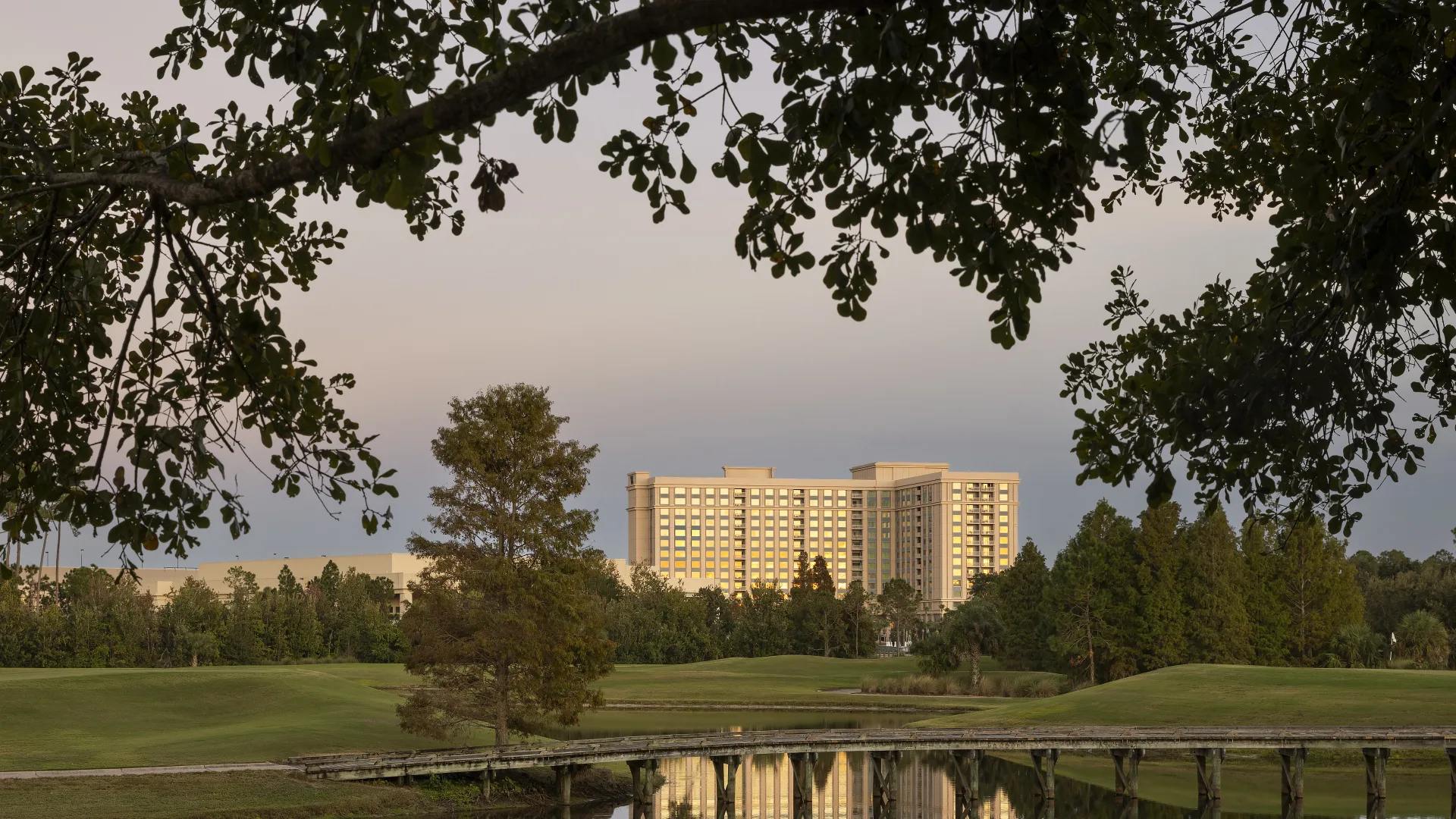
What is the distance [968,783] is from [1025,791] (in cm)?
271

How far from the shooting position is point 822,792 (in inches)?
1410

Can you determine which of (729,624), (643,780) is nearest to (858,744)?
(643,780)

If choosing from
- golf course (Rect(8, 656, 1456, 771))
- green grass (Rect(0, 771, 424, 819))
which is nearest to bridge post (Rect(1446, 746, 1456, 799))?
golf course (Rect(8, 656, 1456, 771))

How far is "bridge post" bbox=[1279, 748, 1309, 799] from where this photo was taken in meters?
33.5

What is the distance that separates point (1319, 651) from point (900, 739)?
→ 38482mm

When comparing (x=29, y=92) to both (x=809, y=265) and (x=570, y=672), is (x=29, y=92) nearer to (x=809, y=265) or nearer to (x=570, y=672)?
(x=809, y=265)

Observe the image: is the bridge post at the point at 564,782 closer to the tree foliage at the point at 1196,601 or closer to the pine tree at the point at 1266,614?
the tree foliage at the point at 1196,601

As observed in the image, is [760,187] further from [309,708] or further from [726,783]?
[309,708]

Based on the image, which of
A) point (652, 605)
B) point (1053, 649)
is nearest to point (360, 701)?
point (1053, 649)

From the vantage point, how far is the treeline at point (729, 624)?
90125 mm

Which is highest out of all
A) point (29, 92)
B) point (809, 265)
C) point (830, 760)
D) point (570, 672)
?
point (29, 92)

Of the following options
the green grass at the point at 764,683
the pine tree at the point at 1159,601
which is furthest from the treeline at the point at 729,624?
the pine tree at the point at 1159,601

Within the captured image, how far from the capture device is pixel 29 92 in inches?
324

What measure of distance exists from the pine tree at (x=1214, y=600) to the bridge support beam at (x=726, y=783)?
Result: 3466 centimetres
